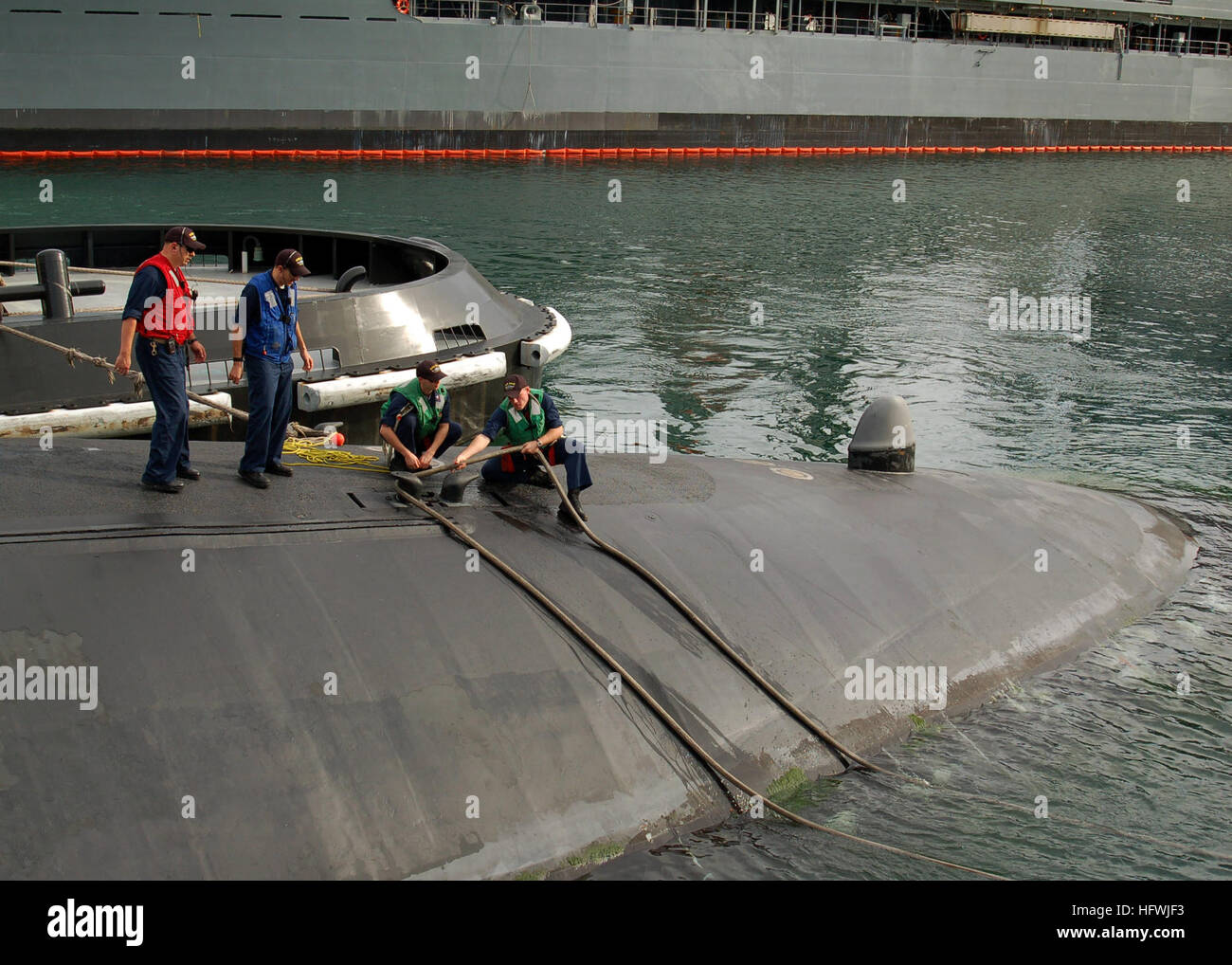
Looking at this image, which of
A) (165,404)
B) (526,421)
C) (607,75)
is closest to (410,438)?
(526,421)

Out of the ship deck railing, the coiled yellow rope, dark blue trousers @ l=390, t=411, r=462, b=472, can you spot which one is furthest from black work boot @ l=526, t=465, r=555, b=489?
the ship deck railing

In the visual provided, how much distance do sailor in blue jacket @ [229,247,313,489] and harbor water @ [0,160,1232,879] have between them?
4148mm

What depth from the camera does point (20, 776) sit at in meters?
6.47

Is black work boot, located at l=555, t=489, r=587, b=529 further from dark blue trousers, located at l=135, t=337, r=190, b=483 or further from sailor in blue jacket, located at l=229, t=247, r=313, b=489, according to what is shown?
dark blue trousers, located at l=135, t=337, r=190, b=483

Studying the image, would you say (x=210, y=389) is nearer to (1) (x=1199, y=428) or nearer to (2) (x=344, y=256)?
(2) (x=344, y=256)

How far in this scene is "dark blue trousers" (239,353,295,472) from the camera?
936 centimetres

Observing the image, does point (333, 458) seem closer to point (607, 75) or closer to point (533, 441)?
point (533, 441)

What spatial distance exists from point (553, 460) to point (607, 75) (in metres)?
55.6

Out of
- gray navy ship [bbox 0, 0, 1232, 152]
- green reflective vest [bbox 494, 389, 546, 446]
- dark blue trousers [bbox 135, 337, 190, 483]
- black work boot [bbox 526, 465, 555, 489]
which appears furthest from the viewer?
gray navy ship [bbox 0, 0, 1232, 152]

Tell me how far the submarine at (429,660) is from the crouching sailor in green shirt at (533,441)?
0.21m

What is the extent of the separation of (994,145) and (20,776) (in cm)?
7532
